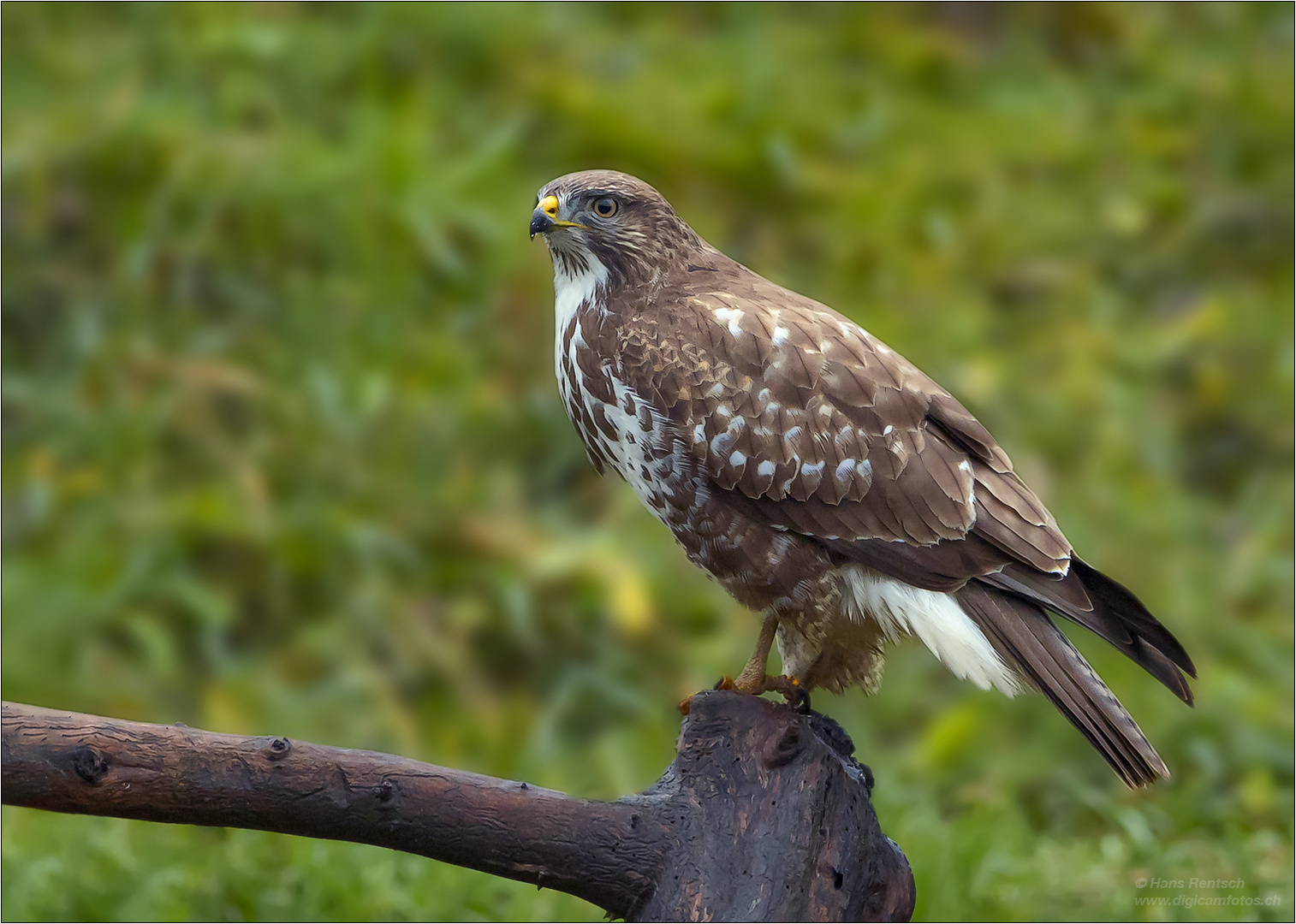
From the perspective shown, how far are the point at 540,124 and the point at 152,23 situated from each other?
1.82 metres

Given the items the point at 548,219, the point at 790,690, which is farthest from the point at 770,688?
the point at 548,219

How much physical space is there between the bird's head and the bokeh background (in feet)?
5.92

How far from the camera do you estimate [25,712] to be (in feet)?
7.53

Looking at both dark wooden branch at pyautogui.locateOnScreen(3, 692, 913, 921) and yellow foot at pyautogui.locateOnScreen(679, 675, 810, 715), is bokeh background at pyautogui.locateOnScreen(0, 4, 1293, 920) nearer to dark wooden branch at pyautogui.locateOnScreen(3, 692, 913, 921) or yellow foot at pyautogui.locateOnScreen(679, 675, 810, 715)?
yellow foot at pyautogui.locateOnScreen(679, 675, 810, 715)

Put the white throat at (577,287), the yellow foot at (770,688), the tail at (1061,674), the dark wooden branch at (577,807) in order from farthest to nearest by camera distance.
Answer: the white throat at (577,287)
the yellow foot at (770,688)
the tail at (1061,674)
the dark wooden branch at (577,807)

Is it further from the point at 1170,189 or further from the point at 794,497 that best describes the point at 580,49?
the point at 794,497

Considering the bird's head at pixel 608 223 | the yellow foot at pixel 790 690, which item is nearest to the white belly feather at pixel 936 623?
the yellow foot at pixel 790 690

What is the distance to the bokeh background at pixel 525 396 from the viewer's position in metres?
4.61

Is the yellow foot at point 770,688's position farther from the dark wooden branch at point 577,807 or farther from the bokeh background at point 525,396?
the bokeh background at point 525,396

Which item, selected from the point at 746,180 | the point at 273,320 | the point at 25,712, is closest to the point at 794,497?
the point at 25,712

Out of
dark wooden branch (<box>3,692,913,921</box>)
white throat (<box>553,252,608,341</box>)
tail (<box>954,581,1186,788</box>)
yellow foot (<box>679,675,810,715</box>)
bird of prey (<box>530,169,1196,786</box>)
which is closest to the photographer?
dark wooden branch (<box>3,692,913,921</box>)

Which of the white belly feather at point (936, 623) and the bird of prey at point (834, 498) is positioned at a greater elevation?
the bird of prey at point (834, 498)

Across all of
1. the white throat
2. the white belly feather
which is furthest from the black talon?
the white throat

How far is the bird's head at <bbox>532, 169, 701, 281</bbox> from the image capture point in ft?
9.82
